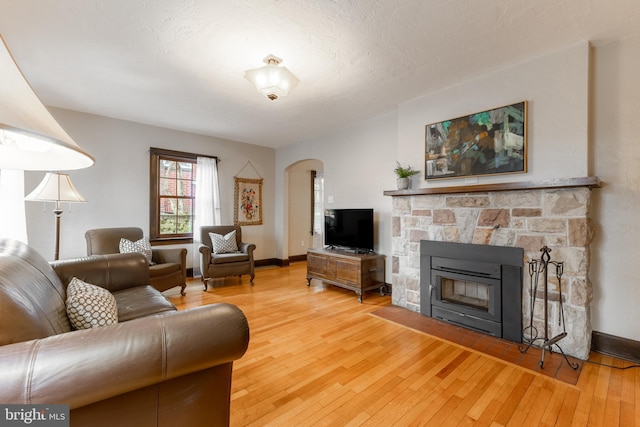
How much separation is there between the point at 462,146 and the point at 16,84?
3.26 metres

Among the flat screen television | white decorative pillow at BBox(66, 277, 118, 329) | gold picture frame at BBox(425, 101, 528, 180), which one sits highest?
gold picture frame at BBox(425, 101, 528, 180)

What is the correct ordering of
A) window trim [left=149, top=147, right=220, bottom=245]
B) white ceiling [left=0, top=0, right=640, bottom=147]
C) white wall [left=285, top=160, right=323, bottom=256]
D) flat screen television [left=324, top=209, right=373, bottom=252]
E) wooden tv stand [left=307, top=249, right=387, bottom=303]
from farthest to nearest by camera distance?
white wall [left=285, top=160, right=323, bottom=256]
window trim [left=149, top=147, right=220, bottom=245]
flat screen television [left=324, top=209, right=373, bottom=252]
wooden tv stand [left=307, top=249, right=387, bottom=303]
white ceiling [left=0, top=0, right=640, bottom=147]

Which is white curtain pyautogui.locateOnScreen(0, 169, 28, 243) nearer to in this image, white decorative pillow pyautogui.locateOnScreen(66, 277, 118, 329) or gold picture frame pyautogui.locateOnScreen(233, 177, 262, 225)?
gold picture frame pyautogui.locateOnScreen(233, 177, 262, 225)

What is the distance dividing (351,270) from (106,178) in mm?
3957

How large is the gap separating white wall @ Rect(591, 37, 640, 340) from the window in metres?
5.37

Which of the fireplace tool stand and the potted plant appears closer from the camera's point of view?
the fireplace tool stand

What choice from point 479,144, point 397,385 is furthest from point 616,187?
point 397,385

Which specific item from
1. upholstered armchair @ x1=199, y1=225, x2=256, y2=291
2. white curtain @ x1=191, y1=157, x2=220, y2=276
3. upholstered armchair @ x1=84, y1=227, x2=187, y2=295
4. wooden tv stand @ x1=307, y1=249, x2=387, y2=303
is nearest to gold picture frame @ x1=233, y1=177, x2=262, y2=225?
white curtain @ x1=191, y1=157, x2=220, y2=276

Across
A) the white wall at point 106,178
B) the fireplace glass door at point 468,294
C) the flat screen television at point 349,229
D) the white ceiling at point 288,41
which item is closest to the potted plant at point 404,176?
the flat screen television at point 349,229

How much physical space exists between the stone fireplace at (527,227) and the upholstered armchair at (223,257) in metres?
2.58

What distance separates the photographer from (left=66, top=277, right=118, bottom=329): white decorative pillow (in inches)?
56.6

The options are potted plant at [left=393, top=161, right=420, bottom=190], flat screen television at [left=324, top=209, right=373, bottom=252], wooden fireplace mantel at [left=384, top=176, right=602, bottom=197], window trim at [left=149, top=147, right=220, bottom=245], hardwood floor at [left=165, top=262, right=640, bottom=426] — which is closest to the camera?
hardwood floor at [left=165, top=262, right=640, bottom=426]

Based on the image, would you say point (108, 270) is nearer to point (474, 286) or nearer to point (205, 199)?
point (205, 199)

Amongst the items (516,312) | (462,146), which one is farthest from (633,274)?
(462,146)
